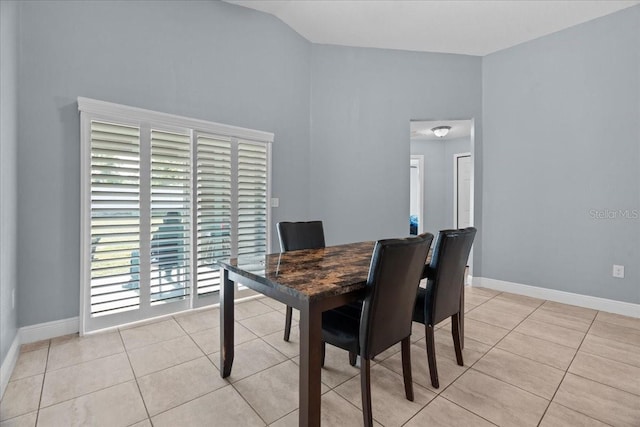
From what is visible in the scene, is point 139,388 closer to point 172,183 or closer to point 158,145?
point 172,183

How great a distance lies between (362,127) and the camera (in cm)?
399

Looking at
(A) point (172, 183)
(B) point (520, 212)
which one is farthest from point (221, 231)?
(B) point (520, 212)

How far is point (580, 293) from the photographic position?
10.7 ft

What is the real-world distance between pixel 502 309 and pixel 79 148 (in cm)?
414

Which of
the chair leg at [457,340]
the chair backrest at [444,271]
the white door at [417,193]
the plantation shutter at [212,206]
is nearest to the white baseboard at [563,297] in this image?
the chair leg at [457,340]

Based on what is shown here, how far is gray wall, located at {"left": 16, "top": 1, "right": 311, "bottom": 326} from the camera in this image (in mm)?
2207

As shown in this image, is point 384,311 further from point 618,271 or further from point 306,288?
point 618,271

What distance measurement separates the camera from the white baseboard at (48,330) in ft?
7.30

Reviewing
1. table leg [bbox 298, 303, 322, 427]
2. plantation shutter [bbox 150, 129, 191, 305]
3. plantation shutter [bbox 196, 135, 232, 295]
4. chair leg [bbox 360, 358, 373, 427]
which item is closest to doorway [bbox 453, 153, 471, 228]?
plantation shutter [bbox 196, 135, 232, 295]

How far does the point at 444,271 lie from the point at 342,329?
0.74 meters

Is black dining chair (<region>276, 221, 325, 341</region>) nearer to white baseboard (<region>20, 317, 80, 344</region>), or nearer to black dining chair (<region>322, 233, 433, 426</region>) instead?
black dining chair (<region>322, 233, 433, 426</region>)

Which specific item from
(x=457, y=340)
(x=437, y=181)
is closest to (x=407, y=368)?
(x=457, y=340)

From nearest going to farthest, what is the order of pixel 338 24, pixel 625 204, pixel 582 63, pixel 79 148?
pixel 79 148, pixel 625 204, pixel 582 63, pixel 338 24

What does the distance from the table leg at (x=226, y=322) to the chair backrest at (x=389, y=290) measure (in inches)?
34.2
